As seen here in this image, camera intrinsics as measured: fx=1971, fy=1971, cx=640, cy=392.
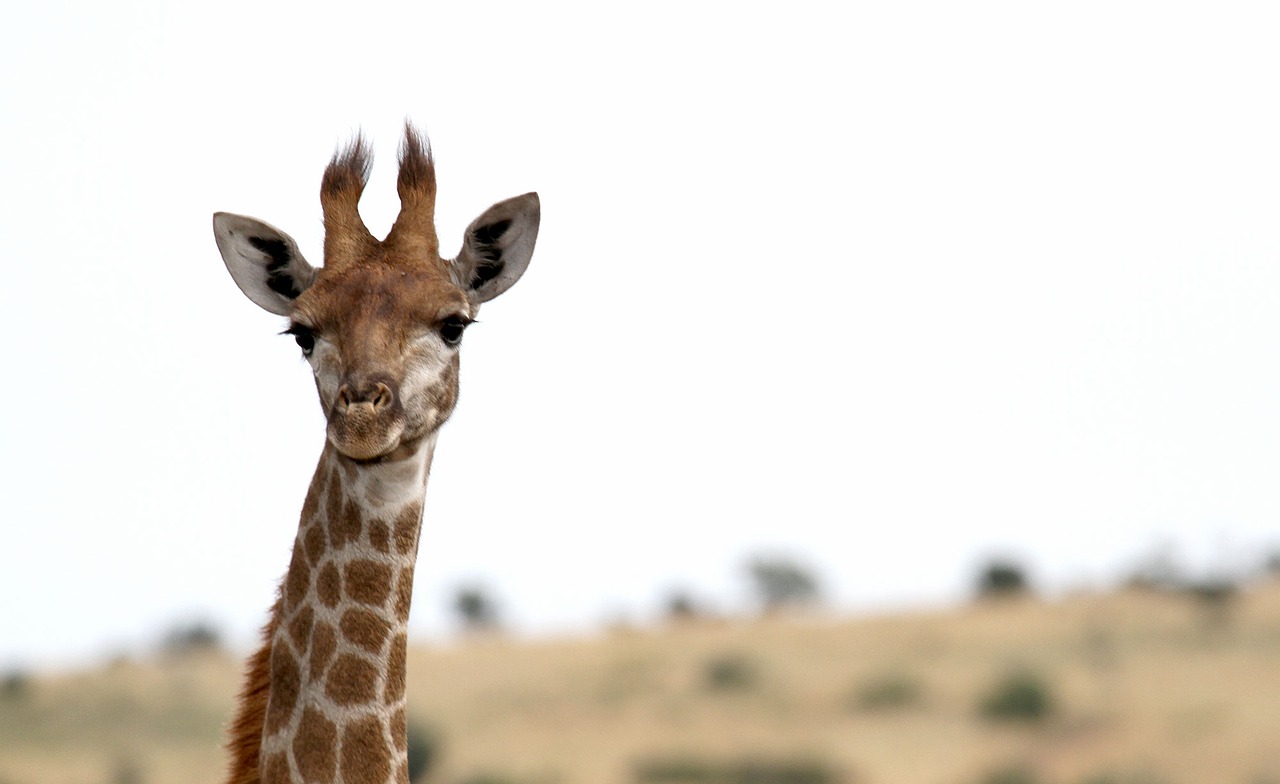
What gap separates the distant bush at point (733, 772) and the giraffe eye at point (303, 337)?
39.6 meters

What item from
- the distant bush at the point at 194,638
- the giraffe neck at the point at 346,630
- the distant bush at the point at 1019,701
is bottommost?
the giraffe neck at the point at 346,630

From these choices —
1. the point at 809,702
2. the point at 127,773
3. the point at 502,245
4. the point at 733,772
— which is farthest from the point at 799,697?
the point at 502,245

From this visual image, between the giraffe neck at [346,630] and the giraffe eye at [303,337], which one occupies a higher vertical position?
the giraffe eye at [303,337]

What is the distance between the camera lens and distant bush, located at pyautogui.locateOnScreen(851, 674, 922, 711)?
179 feet

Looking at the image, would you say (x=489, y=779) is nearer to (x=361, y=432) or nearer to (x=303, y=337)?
(x=303, y=337)

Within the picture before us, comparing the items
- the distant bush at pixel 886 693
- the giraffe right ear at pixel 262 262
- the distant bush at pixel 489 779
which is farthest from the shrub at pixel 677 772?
the giraffe right ear at pixel 262 262

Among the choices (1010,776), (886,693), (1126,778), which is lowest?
(1126,778)

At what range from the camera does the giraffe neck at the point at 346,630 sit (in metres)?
7.71

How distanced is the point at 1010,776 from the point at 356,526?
41754 mm

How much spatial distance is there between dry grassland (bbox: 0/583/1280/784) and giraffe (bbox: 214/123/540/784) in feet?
126

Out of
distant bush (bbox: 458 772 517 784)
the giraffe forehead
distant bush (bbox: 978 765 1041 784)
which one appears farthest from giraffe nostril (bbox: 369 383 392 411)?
distant bush (bbox: 978 765 1041 784)

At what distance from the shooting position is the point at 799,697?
57.6m

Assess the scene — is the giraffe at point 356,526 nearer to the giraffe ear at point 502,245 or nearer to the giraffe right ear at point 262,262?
the giraffe right ear at point 262,262

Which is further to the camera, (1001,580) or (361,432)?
(1001,580)
